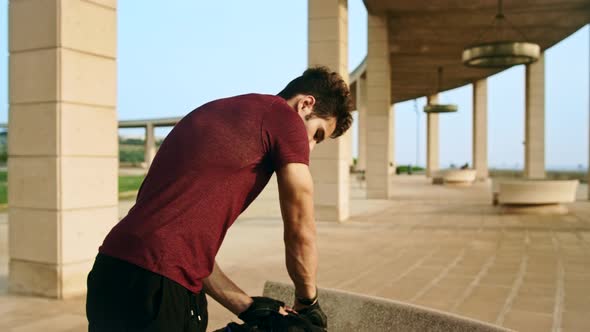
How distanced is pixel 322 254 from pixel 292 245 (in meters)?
6.39

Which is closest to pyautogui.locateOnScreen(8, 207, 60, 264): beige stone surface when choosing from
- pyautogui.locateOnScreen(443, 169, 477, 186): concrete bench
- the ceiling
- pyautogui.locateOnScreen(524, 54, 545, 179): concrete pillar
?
the ceiling

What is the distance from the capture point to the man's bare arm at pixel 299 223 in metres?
1.72

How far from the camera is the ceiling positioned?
19.6 metres

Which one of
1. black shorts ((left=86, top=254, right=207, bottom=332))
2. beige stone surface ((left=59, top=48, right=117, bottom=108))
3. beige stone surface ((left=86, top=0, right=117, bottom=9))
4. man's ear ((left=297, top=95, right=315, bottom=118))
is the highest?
beige stone surface ((left=86, top=0, right=117, bottom=9))

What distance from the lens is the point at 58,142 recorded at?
536 cm

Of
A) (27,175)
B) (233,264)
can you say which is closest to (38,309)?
(27,175)

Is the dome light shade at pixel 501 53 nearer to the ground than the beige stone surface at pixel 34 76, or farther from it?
farther from it

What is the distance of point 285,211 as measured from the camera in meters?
1.76

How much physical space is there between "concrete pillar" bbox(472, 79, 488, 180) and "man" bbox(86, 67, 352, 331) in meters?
36.3

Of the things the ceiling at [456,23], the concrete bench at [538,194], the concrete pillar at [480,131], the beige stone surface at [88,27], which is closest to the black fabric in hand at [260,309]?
the beige stone surface at [88,27]

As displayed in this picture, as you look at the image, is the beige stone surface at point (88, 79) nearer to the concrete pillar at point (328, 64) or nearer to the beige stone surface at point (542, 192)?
the concrete pillar at point (328, 64)

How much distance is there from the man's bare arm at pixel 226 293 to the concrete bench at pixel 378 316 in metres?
0.45

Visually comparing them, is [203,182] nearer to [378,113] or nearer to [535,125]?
[378,113]

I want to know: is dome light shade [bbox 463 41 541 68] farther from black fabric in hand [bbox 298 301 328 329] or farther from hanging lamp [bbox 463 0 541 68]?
black fabric in hand [bbox 298 301 328 329]
